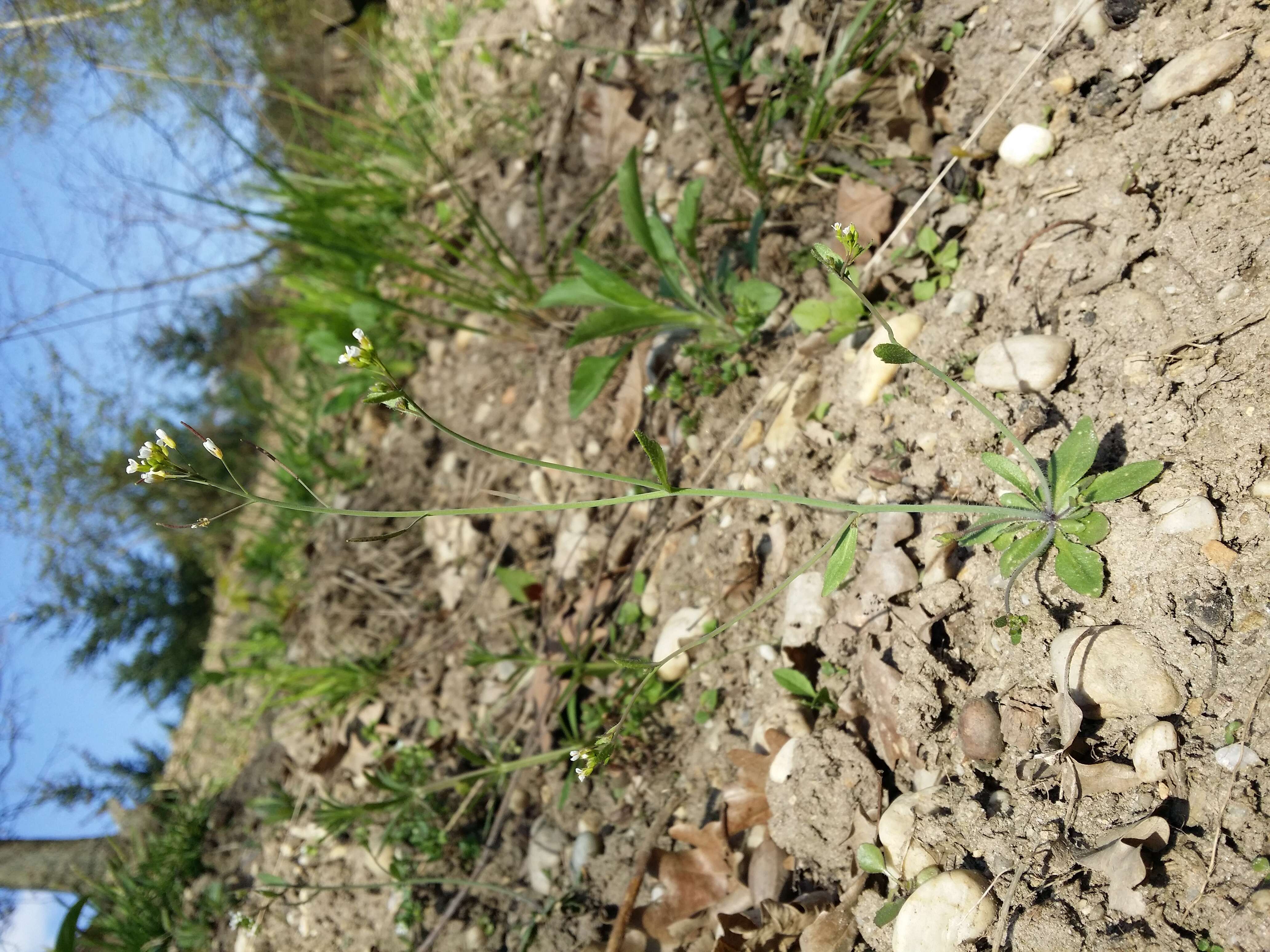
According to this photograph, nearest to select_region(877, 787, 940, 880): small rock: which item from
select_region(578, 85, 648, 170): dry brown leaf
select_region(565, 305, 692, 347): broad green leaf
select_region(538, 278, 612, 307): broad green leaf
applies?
select_region(565, 305, 692, 347): broad green leaf

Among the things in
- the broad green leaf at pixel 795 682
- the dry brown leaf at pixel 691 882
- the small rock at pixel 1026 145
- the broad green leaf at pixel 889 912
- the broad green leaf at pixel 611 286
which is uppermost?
the broad green leaf at pixel 611 286

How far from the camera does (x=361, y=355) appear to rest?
1.11 meters

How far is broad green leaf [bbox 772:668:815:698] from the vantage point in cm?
136

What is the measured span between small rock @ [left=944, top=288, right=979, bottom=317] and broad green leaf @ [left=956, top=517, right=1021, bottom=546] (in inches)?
17.1

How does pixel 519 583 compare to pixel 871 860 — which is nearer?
pixel 871 860

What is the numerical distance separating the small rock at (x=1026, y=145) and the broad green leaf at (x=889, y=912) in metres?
1.27

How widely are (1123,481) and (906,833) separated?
1.87 ft

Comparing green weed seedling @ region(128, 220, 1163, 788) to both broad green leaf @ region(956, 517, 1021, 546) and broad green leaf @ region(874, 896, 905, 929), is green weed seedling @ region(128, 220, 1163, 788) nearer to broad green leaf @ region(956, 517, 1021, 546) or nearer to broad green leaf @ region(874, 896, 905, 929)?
broad green leaf @ region(956, 517, 1021, 546)

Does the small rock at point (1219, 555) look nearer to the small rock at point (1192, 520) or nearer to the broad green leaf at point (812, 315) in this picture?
the small rock at point (1192, 520)

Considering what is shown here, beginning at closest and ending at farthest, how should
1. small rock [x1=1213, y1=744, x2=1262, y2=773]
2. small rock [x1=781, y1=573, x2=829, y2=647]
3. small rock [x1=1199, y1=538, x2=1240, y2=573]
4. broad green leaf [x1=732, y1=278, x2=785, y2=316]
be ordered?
small rock [x1=1213, y1=744, x2=1262, y2=773], small rock [x1=1199, y1=538, x2=1240, y2=573], small rock [x1=781, y1=573, x2=829, y2=647], broad green leaf [x1=732, y1=278, x2=785, y2=316]

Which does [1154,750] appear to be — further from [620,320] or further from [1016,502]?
[620,320]

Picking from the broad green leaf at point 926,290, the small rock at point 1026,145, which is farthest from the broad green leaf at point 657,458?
the small rock at point 1026,145

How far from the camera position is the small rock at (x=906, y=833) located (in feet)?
3.53

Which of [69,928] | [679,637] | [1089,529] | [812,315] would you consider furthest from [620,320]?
[69,928]
